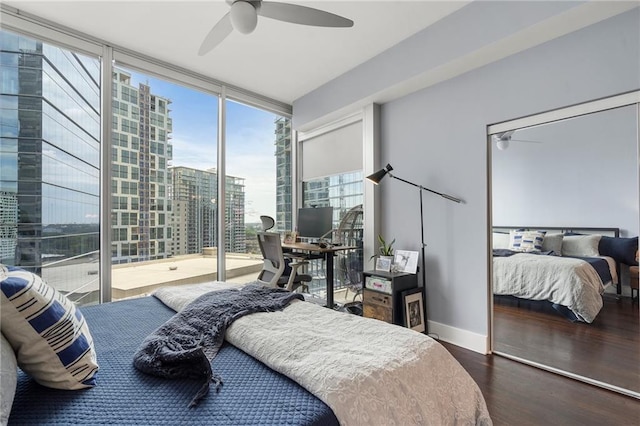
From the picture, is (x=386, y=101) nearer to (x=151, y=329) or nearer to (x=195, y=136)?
(x=195, y=136)

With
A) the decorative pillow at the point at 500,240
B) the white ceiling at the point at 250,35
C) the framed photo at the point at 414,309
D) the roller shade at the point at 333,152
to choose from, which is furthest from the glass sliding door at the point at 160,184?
the decorative pillow at the point at 500,240

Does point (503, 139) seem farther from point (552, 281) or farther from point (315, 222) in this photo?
point (315, 222)

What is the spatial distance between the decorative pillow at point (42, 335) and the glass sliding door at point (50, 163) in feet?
6.68

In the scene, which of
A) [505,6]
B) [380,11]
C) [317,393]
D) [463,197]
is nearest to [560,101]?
[505,6]

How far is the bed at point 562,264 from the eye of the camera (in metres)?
2.14

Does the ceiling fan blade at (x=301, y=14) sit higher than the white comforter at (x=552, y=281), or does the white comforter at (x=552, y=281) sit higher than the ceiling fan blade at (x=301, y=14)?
the ceiling fan blade at (x=301, y=14)

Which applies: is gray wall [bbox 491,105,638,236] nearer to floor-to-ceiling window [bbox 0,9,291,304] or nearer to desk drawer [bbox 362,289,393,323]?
desk drawer [bbox 362,289,393,323]

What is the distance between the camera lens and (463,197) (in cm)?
A: 279

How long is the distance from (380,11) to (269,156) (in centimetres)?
242

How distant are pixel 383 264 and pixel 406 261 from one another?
23 centimetres

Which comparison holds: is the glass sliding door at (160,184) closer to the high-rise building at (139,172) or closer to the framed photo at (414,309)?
the high-rise building at (139,172)

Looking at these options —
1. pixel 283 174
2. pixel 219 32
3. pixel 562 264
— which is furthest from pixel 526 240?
pixel 283 174

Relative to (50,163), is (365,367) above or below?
below

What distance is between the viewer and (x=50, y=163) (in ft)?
8.89
